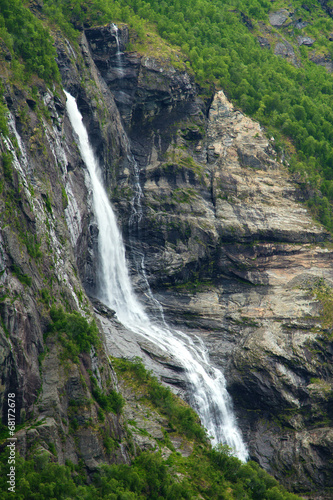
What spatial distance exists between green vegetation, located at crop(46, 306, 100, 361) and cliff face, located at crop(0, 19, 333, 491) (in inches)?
27.0

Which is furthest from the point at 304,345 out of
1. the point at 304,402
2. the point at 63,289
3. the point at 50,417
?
the point at 50,417

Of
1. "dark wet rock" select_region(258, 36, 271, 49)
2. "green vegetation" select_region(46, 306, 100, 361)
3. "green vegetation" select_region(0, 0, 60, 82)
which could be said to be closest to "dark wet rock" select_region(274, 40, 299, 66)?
"dark wet rock" select_region(258, 36, 271, 49)

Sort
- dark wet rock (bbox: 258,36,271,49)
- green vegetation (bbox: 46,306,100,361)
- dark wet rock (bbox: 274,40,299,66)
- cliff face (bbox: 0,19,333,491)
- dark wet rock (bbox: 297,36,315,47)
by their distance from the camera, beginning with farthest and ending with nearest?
dark wet rock (bbox: 297,36,315,47), dark wet rock (bbox: 274,40,299,66), dark wet rock (bbox: 258,36,271,49), green vegetation (bbox: 46,306,100,361), cliff face (bbox: 0,19,333,491)

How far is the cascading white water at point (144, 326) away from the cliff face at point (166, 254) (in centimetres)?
163

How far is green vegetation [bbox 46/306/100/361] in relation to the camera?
34.6 meters

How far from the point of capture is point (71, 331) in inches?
1396

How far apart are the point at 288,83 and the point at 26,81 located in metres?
56.4

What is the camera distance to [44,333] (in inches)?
1356

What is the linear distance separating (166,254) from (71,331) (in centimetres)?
2883

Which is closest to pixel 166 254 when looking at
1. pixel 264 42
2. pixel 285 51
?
pixel 264 42

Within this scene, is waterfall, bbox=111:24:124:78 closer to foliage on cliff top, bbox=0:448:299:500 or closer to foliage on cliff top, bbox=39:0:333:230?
foliage on cliff top, bbox=39:0:333:230

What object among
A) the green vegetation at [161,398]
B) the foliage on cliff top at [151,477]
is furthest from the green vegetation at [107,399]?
the green vegetation at [161,398]

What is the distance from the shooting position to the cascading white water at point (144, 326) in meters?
48.9

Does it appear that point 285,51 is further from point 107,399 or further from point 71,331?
point 107,399
